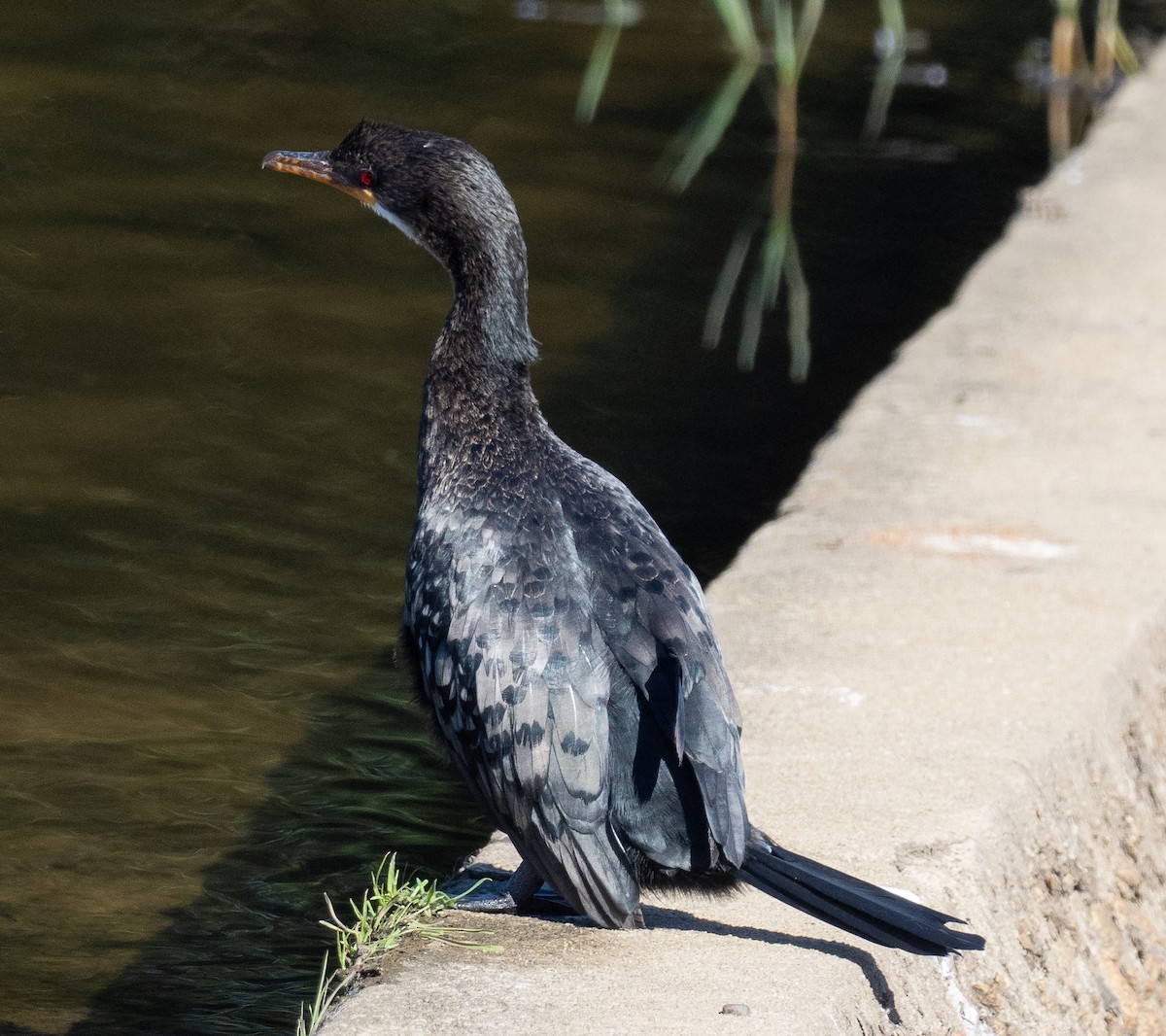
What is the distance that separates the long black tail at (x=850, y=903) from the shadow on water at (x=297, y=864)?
1.14 m

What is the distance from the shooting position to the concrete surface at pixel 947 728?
3.00 meters

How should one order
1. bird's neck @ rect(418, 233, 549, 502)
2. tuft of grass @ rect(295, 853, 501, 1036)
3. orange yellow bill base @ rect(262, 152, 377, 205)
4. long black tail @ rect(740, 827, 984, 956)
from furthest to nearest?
orange yellow bill base @ rect(262, 152, 377, 205) → bird's neck @ rect(418, 233, 549, 502) → tuft of grass @ rect(295, 853, 501, 1036) → long black tail @ rect(740, 827, 984, 956)

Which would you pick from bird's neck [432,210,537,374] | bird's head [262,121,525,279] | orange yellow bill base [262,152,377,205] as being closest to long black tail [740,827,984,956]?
bird's neck [432,210,537,374]

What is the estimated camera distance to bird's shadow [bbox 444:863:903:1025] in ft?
10.1

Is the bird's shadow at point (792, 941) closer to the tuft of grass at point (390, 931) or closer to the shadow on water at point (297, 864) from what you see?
the tuft of grass at point (390, 931)

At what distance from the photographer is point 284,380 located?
253 inches

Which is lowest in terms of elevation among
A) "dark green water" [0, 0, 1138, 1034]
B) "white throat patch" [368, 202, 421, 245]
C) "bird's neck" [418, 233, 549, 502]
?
"dark green water" [0, 0, 1138, 1034]

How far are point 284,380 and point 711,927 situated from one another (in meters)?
3.62

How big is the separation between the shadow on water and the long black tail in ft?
3.74

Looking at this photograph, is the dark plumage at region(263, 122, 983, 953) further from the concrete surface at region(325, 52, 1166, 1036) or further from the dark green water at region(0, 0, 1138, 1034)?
the dark green water at region(0, 0, 1138, 1034)

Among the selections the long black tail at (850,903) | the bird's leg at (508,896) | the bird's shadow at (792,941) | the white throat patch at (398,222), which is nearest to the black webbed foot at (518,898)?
the bird's leg at (508,896)

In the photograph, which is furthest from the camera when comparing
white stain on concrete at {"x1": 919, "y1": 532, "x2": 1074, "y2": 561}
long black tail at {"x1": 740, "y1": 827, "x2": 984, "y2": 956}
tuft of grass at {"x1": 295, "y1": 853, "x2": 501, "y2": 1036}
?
white stain on concrete at {"x1": 919, "y1": 532, "x2": 1074, "y2": 561}

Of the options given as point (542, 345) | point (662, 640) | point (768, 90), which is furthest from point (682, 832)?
point (768, 90)

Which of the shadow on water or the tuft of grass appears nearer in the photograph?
the tuft of grass
